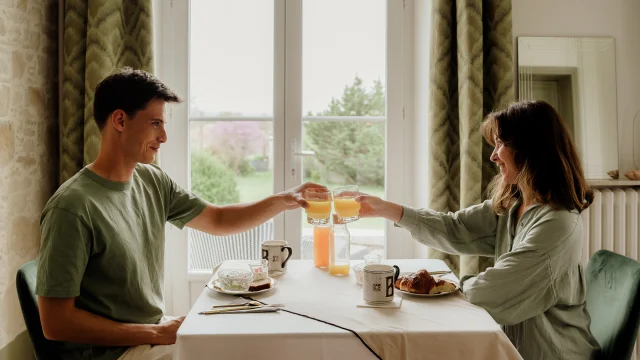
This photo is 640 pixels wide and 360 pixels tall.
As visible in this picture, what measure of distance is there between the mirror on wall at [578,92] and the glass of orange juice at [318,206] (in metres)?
1.32

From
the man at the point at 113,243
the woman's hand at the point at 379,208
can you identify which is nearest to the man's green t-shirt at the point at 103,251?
the man at the point at 113,243

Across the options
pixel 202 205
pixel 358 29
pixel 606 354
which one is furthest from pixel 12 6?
pixel 606 354

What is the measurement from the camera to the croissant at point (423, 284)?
60.3 inches

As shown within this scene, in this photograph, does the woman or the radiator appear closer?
the woman

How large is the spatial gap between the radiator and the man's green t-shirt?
77.0 inches

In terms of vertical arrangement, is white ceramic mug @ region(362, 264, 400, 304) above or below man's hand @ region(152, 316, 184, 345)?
above

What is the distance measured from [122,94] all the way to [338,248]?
823 millimetres

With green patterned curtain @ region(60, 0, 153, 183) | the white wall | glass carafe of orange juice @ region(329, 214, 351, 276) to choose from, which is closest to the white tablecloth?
glass carafe of orange juice @ region(329, 214, 351, 276)

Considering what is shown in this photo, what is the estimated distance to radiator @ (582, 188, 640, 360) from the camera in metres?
2.54

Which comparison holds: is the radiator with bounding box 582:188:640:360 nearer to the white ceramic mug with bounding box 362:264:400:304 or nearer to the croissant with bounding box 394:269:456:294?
the croissant with bounding box 394:269:456:294

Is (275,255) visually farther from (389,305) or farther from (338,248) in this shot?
(389,305)

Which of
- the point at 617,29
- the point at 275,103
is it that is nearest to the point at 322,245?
the point at 275,103

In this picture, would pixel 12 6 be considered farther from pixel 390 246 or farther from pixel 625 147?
pixel 625 147

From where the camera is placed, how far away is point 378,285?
4.75ft
